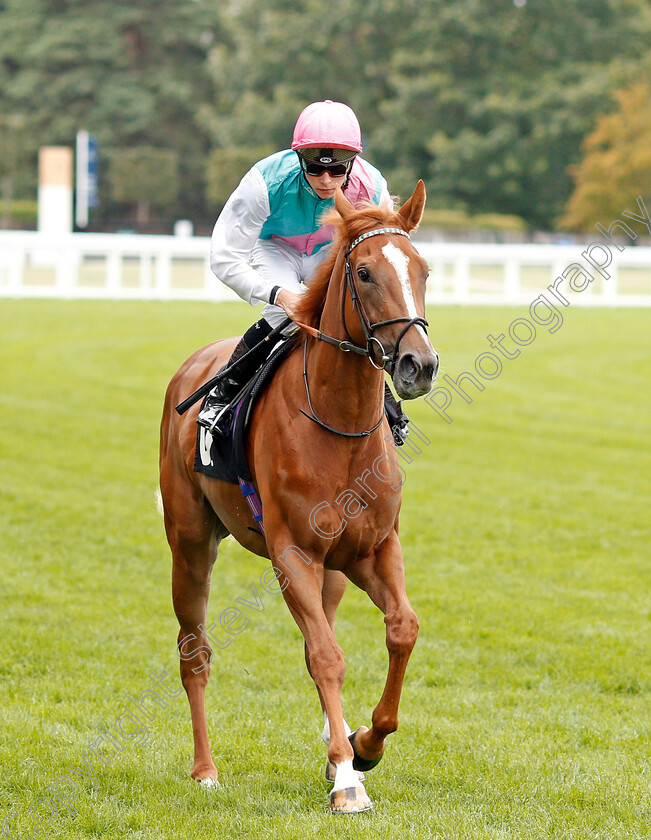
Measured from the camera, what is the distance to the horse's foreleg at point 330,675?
3.99 meters

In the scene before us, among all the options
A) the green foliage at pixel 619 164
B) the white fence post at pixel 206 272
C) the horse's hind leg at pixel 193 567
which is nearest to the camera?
the horse's hind leg at pixel 193 567

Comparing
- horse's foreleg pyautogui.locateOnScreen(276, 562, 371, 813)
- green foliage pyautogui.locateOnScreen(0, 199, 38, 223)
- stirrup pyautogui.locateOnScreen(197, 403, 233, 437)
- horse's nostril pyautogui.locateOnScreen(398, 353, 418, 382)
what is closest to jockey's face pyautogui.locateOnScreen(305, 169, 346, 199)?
stirrup pyautogui.locateOnScreen(197, 403, 233, 437)

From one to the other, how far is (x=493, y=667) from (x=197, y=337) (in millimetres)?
12493

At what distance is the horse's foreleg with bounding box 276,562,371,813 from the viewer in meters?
3.99

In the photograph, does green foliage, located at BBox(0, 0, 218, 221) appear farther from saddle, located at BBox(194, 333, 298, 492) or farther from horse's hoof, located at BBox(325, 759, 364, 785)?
horse's hoof, located at BBox(325, 759, 364, 785)

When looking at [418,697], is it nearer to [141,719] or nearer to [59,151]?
[141,719]

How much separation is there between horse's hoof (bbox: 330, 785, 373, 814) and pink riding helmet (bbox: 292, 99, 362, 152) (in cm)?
249

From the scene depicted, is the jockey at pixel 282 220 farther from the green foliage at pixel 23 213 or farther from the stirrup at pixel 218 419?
the green foliage at pixel 23 213

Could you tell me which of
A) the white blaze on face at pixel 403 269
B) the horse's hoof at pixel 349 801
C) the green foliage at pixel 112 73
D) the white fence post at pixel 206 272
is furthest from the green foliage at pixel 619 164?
the horse's hoof at pixel 349 801

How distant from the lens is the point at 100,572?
7.84 metres

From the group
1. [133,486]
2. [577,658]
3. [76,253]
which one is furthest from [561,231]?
[577,658]

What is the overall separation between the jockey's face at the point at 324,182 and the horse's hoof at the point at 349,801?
93.1 inches

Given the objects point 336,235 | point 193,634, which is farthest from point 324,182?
point 193,634

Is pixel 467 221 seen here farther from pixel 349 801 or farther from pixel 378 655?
pixel 349 801
